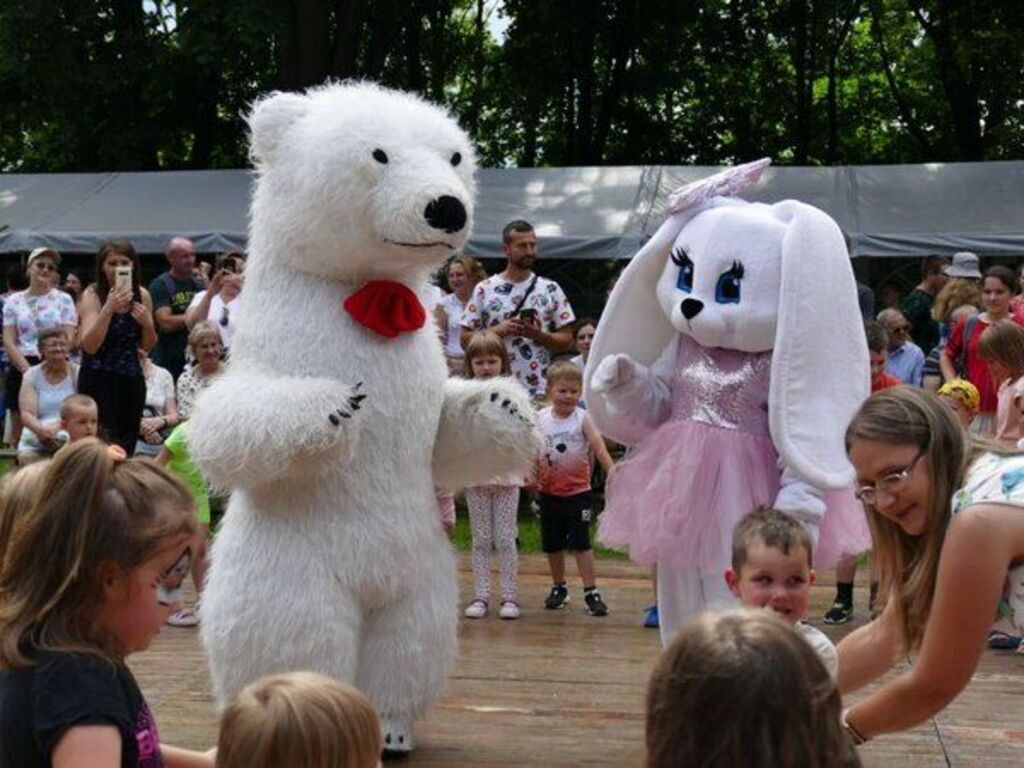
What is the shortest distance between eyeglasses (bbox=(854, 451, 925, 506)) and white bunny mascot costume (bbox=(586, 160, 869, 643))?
78.1 inches

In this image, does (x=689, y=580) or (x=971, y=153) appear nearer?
(x=689, y=580)

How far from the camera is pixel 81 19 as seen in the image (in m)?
18.0

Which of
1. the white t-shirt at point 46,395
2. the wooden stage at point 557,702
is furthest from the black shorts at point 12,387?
the wooden stage at point 557,702

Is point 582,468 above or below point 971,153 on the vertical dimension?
below

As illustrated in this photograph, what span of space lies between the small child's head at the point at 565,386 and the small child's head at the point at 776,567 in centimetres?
382

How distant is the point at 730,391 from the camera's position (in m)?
5.28

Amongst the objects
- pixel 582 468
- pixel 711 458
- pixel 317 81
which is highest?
pixel 317 81

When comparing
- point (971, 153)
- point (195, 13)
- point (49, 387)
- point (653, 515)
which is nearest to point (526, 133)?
point (971, 153)

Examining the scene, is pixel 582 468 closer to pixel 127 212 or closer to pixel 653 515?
pixel 653 515

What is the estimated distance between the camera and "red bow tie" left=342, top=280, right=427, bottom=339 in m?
4.97

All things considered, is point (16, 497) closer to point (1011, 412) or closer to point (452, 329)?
Answer: point (1011, 412)

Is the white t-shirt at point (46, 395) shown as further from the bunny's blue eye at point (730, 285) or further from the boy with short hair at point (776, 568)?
the boy with short hair at point (776, 568)

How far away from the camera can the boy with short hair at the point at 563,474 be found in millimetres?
7766

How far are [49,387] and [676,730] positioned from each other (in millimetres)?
7478
